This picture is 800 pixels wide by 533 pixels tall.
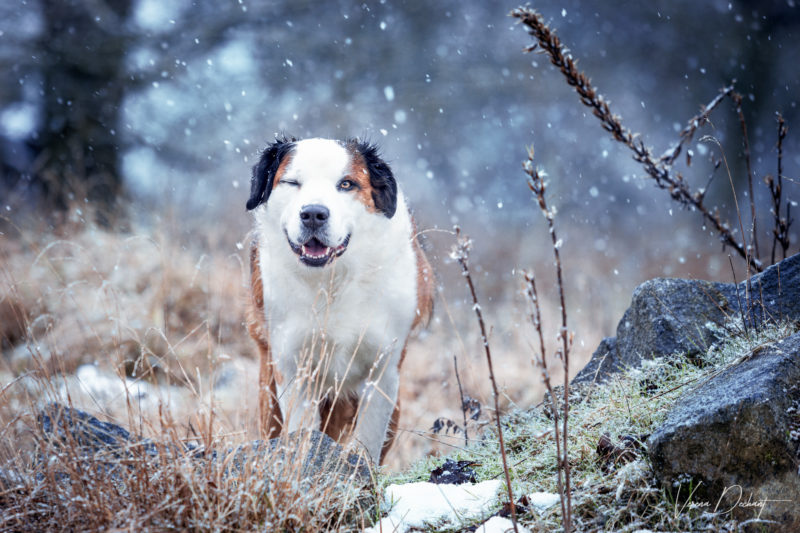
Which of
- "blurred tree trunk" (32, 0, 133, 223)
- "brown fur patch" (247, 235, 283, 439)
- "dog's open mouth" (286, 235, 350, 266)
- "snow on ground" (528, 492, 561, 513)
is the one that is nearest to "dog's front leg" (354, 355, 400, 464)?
"brown fur patch" (247, 235, 283, 439)

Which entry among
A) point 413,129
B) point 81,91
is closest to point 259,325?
point 81,91

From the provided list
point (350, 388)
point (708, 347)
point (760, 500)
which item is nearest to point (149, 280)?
point (350, 388)

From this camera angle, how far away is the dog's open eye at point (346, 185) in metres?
2.48

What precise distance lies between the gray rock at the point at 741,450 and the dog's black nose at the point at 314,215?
1.40m

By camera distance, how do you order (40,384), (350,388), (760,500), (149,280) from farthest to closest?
(149,280), (350,388), (40,384), (760,500)

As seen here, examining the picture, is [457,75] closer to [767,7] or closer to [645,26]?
[645,26]

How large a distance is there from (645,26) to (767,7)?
1915 mm

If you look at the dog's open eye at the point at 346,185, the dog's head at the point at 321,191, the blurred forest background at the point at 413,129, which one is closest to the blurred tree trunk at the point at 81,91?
the blurred forest background at the point at 413,129

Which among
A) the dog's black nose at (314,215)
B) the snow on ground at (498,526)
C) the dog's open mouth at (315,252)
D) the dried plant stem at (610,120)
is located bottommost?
the snow on ground at (498,526)

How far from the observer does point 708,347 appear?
2.25 metres

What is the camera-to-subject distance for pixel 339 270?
2.63 metres

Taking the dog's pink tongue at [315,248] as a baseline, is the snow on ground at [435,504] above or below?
below

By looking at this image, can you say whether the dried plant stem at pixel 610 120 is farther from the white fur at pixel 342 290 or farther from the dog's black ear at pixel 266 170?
the dog's black ear at pixel 266 170

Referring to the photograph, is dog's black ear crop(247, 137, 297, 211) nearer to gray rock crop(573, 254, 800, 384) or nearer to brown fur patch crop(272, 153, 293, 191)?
brown fur patch crop(272, 153, 293, 191)
